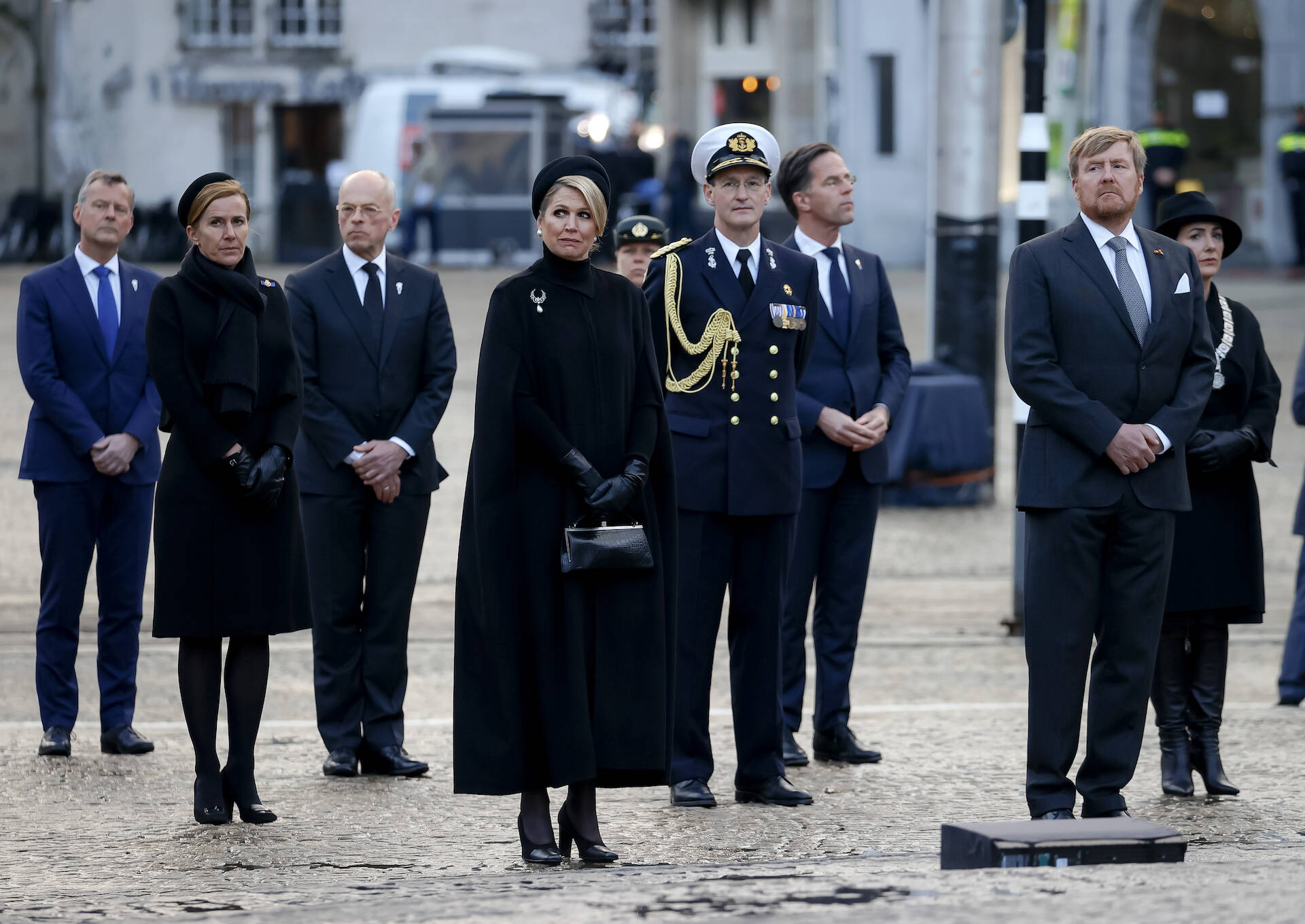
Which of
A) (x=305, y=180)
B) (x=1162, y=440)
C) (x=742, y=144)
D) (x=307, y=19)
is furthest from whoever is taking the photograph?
(x=307, y=19)

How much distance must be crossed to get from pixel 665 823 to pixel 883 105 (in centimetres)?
2851

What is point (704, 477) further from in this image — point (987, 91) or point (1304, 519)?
point (987, 91)

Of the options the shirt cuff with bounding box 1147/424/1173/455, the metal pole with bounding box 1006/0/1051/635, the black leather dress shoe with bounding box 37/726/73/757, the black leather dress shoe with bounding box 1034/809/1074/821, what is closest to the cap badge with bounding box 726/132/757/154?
the shirt cuff with bounding box 1147/424/1173/455

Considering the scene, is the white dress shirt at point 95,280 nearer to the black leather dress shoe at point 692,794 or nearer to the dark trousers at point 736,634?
the dark trousers at point 736,634

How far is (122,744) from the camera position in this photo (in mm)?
7449

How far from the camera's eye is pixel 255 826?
6309 mm

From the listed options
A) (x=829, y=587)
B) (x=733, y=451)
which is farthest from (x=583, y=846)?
(x=829, y=587)

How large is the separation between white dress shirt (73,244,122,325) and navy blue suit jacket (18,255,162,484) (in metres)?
0.01

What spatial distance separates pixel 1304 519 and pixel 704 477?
8.92 ft

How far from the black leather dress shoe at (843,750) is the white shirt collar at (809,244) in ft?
5.33

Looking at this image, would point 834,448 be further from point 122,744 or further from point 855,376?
point 122,744

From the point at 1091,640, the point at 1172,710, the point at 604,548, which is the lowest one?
the point at 1172,710

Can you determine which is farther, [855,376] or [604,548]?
[855,376]

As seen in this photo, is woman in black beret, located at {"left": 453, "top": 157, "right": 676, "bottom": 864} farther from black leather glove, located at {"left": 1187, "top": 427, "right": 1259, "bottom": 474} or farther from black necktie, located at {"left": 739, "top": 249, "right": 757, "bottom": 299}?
black leather glove, located at {"left": 1187, "top": 427, "right": 1259, "bottom": 474}
